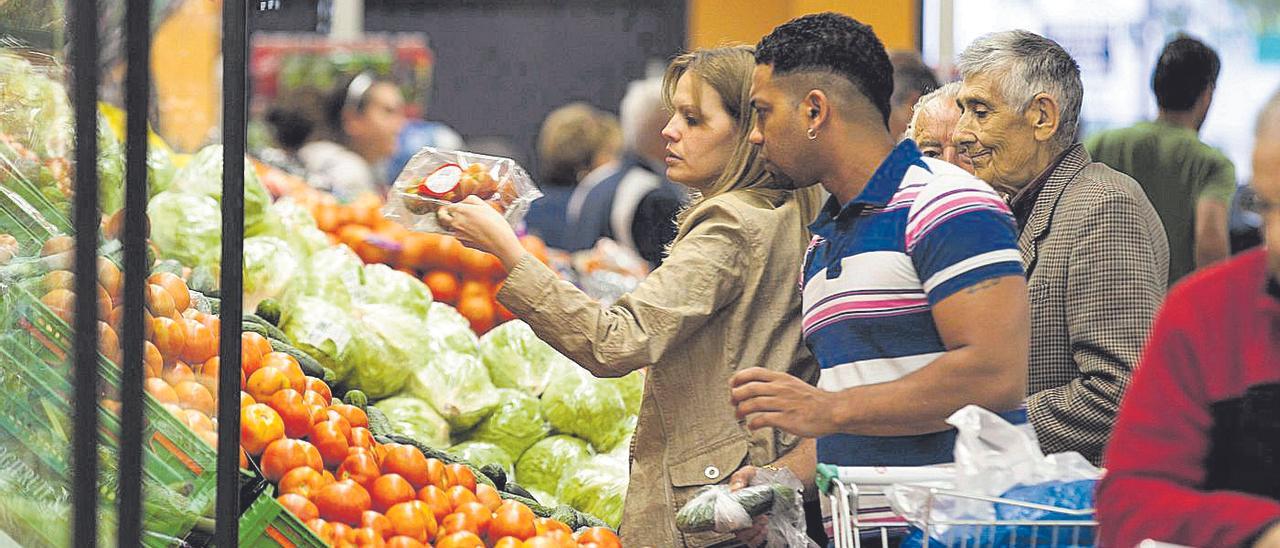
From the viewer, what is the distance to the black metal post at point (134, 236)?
2002 millimetres

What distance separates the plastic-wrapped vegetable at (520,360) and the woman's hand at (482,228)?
1148 millimetres

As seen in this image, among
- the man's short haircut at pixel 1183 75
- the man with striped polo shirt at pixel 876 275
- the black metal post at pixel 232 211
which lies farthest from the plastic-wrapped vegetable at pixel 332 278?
the man's short haircut at pixel 1183 75

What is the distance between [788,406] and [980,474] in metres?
0.35

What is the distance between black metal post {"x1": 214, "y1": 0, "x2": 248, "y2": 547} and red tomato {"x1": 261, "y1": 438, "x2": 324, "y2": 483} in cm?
48

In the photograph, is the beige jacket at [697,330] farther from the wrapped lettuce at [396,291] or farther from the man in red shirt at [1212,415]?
the wrapped lettuce at [396,291]

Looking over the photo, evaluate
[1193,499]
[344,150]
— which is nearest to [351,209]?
[1193,499]

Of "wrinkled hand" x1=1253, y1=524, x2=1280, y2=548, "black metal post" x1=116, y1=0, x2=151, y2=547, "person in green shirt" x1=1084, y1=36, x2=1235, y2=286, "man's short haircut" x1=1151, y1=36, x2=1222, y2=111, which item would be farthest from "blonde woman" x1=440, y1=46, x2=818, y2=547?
"man's short haircut" x1=1151, y1=36, x2=1222, y2=111

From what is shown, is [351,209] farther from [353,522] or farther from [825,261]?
[825,261]

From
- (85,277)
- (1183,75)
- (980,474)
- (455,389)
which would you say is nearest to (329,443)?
(455,389)

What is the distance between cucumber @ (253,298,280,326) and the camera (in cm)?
329

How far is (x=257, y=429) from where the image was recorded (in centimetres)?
262

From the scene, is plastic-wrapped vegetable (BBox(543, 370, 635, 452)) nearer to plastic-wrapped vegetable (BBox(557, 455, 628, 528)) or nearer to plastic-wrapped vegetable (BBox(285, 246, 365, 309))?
plastic-wrapped vegetable (BBox(557, 455, 628, 528))

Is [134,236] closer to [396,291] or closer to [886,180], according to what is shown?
[886,180]

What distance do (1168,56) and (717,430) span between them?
119 inches
